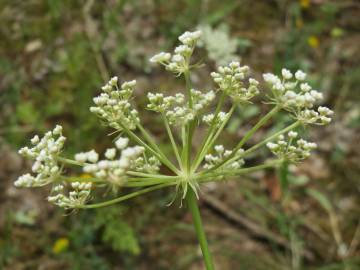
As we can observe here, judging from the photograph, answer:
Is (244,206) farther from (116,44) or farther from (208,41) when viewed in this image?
(116,44)

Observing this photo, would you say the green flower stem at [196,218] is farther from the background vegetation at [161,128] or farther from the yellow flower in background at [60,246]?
the yellow flower in background at [60,246]

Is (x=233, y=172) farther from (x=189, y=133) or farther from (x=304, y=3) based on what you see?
(x=304, y=3)

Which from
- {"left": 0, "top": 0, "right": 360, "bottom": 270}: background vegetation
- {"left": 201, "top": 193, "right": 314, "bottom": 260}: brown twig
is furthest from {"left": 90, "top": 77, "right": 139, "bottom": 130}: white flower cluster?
{"left": 201, "top": 193, "right": 314, "bottom": 260}: brown twig

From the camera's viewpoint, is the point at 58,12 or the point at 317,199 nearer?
the point at 317,199

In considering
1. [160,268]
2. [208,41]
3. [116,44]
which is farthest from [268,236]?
[116,44]

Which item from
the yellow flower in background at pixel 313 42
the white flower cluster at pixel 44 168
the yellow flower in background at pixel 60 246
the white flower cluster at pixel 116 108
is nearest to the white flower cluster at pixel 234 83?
the white flower cluster at pixel 116 108

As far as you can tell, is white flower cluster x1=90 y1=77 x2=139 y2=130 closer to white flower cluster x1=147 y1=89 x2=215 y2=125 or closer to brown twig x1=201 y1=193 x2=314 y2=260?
white flower cluster x1=147 y1=89 x2=215 y2=125
